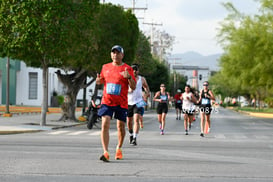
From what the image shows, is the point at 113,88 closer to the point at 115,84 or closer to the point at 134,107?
the point at 115,84

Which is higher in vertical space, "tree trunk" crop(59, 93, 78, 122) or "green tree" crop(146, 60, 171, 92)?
"green tree" crop(146, 60, 171, 92)

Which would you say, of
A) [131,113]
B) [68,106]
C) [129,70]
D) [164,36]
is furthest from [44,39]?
[164,36]

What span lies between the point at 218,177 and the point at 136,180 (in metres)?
1.24

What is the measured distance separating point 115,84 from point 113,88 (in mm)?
81

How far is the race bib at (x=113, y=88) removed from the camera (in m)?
9.86

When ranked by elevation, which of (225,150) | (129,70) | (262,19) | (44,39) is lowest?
(225,150)

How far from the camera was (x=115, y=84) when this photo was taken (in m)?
9.85

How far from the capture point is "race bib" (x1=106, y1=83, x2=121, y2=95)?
9.86 m

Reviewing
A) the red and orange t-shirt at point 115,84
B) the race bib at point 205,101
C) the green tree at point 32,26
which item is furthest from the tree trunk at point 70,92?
the red and orange t-shirt at point 115,84

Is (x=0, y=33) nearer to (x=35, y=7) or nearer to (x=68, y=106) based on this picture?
(x=35, y=7)

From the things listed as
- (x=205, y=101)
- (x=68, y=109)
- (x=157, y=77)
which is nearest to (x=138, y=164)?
(x=205, y=101)

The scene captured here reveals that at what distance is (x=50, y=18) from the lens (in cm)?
2212

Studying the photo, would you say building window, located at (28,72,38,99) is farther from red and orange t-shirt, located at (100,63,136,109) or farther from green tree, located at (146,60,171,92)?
red and orange t-shirt, located at (100,63,136,109)

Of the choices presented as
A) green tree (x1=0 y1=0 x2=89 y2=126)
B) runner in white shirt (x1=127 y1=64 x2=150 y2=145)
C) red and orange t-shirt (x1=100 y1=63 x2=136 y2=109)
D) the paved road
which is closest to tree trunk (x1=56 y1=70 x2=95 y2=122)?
green tree (x1=0 y1=0 x2=89 y2=126)
